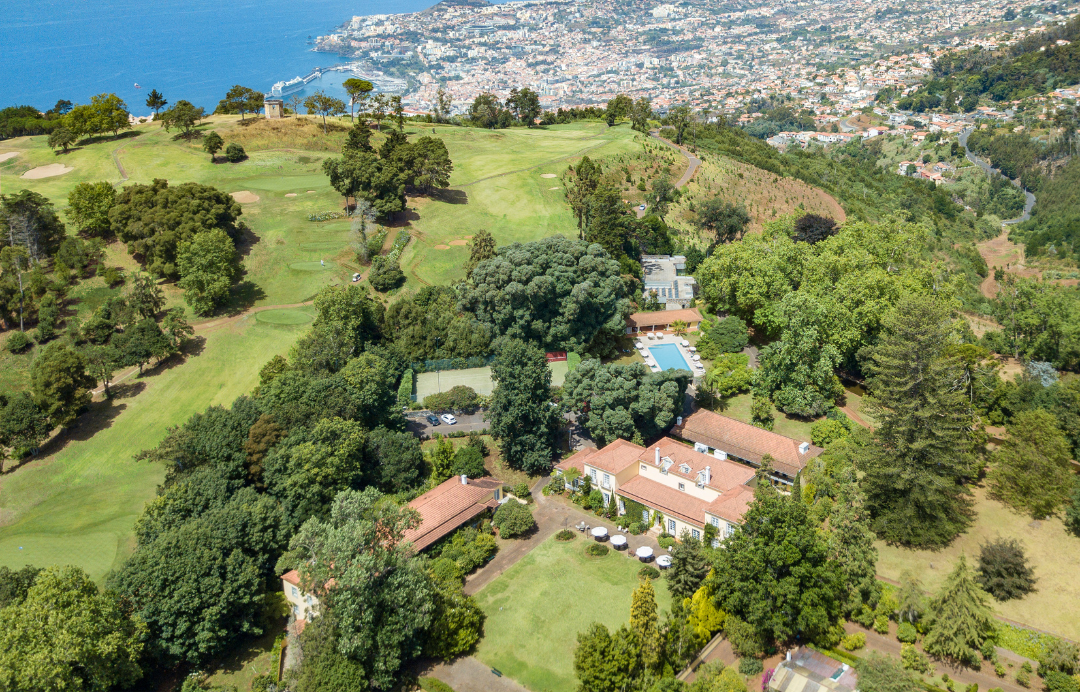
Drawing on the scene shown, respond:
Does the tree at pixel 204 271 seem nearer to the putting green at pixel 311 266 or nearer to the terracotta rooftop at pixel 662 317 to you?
the putting green at pixel 311 266

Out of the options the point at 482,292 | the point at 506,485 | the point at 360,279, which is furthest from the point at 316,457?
the point at 360,279

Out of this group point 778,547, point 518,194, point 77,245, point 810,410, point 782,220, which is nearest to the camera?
point 778,547

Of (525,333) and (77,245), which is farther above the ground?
(77,245)

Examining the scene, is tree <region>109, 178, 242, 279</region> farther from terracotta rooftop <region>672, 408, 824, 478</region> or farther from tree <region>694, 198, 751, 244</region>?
tree <region>694, 198, 751, 244</region>

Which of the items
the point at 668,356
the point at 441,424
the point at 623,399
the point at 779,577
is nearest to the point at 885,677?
the point at 779,577

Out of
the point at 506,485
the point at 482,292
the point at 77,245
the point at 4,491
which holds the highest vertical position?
the point at 77,245

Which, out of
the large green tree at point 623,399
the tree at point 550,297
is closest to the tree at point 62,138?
the tree at point 550,297

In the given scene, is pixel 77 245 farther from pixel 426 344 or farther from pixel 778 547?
pixel 778 547

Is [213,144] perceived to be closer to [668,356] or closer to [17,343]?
[17,343]

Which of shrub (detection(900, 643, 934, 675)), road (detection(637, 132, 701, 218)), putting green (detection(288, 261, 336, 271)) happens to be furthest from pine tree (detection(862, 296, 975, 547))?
putting green (detection(288, 261, 336, 271))
